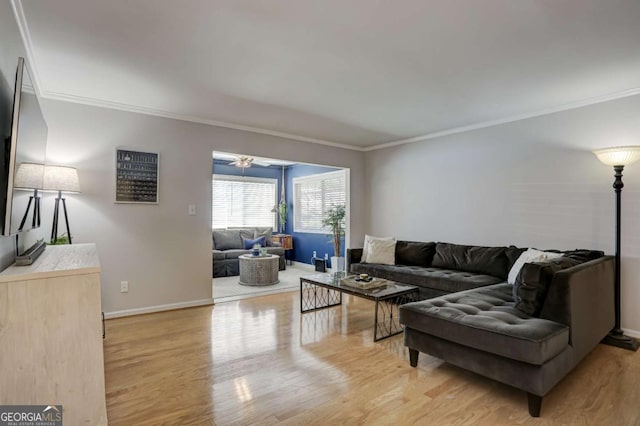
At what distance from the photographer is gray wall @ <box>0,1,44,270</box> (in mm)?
1595

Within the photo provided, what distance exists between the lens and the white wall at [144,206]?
3600 mm

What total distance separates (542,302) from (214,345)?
272 centimetres

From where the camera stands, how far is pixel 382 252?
4.93 metres

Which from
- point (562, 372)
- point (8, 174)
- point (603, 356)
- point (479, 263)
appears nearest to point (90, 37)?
point (8, 174)

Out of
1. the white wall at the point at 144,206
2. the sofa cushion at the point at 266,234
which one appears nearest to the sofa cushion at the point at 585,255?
the white wall at the point at 144,206

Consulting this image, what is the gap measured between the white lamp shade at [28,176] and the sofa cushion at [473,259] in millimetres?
4389

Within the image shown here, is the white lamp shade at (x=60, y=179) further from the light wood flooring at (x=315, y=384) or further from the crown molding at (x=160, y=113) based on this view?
the light wood flooring at (x=315, y=384)

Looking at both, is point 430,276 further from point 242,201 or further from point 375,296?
point 242,201

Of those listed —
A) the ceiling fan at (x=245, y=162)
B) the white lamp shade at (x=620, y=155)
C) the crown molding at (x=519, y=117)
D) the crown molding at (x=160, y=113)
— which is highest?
the crown molding at (x=160, y=113)

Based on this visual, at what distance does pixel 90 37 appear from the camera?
235 centimetres

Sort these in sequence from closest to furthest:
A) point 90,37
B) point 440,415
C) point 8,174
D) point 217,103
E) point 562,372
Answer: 1. point 8,174
2. point 440,415
3. point 562,372
4. point 90,37
5. point 217,103

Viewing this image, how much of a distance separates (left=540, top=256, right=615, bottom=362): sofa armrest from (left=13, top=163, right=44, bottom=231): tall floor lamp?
3.24m

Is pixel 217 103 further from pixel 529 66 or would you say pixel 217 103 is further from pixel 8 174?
pixel 529 66

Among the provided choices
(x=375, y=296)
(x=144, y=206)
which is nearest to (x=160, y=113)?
(x=144, y=206)
